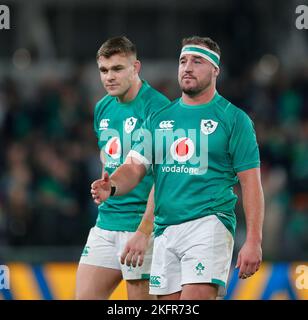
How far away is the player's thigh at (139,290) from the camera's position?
25.5ft

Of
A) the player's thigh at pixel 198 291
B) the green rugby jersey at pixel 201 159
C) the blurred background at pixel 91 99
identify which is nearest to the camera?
the player's thigh at pixel 198 291

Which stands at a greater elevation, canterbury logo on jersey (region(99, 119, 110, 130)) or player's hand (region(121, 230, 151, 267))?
canterbury logo on jersey (region(99, 119, 110, 130))

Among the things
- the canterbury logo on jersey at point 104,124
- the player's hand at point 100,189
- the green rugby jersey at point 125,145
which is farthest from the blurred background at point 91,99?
the player's hand at point 100,189

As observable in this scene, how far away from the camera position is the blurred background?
12.9m

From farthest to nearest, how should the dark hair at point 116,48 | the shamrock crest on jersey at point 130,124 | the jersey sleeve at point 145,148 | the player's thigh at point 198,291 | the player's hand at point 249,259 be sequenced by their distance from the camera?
the shamrock crest on jersey at point 130,124
the dark hair at point 116,48
the jersey sleeve at point 145,148
the player's thigh at point 198,291
the player's hand at point 249,259

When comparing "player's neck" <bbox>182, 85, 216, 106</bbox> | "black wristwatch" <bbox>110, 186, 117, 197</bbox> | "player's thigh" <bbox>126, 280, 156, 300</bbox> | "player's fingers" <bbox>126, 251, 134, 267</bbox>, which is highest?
"player's neck" <bbox>182, 85, 216, 106</bbox>

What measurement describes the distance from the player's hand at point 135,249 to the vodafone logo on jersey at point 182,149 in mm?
663

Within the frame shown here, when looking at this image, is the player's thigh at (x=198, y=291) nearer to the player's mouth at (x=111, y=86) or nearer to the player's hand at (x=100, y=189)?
the player's hand at (x=100, y=189)

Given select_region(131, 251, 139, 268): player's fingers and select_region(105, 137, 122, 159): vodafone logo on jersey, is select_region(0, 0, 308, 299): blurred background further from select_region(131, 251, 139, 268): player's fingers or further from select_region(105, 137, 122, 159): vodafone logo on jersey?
select_region(131, 251, 139, 268): player's fingers

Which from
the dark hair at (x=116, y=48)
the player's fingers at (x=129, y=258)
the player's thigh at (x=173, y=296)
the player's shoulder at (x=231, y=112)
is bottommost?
the player's thigh at (x=173, y=296)

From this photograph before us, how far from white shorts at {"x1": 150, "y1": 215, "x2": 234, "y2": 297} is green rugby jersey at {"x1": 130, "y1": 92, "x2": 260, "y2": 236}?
2.7 inches

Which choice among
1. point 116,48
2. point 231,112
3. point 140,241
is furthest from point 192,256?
point 116,48

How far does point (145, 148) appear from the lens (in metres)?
7.35

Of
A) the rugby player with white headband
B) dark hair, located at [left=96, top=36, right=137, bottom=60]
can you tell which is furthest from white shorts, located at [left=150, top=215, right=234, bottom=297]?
dark hair, located at [left=96, top=36, right=137, bottom=60]
